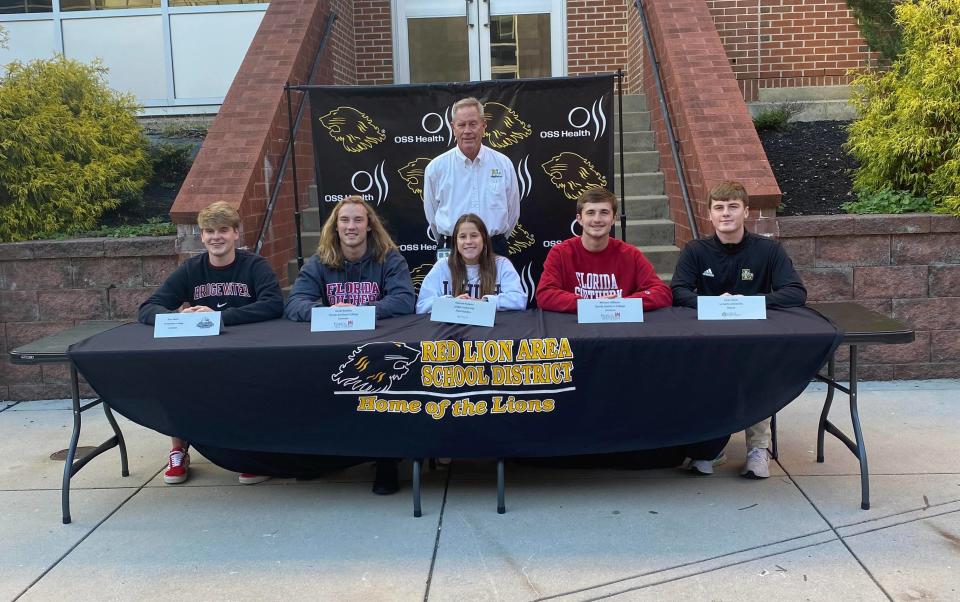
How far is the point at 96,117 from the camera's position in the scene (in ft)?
23.9

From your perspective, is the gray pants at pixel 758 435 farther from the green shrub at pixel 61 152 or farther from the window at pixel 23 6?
the window at pixel 23 6

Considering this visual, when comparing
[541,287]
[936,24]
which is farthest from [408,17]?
[541,287]

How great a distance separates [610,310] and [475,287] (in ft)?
2.63

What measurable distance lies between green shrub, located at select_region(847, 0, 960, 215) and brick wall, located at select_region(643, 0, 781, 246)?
3.50 feet

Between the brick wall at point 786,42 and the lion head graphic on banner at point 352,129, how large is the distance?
4972 millimetres

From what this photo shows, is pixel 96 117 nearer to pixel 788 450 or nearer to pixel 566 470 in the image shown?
pixel 566 470

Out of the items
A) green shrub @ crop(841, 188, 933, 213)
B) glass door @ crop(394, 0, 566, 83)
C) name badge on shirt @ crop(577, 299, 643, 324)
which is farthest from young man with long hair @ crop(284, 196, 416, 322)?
glass door @ crop(394, 0, 566, 83)

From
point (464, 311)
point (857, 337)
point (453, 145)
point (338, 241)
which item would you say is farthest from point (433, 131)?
point (857, 337)

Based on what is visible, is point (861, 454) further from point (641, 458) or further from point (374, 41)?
point (374, 41)

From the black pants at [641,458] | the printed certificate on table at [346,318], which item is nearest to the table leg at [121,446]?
the printed certificate on table at [346,318]

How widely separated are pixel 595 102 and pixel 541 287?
2.22m

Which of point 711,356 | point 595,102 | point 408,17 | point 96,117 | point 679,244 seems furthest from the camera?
point 408,17

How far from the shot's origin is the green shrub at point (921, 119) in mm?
6031

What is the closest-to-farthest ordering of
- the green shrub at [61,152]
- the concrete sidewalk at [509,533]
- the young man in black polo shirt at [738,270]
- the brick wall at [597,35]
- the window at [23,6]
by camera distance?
the concrete sidewalk at [509,533], the young man in black polo shirt at [738,270], the green shrub at [61,152], the brick wall at [597,35], the window at [23,6]
